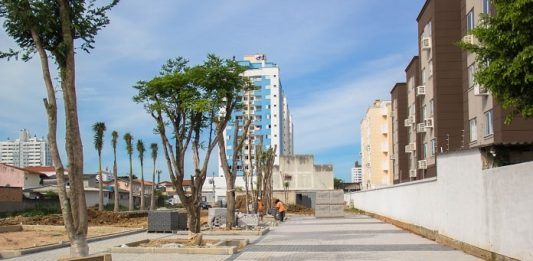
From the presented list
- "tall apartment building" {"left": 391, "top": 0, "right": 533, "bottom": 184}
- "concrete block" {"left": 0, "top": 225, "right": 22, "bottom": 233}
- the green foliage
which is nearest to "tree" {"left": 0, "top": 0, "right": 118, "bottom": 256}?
the green foliage

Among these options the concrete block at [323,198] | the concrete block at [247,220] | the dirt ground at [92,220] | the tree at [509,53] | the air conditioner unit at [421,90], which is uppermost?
the air conditioner unit at [421,90]

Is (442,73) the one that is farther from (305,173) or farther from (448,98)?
(305,173)

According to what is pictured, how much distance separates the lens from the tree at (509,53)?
1134cm

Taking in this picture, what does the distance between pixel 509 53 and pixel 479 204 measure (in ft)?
13.3

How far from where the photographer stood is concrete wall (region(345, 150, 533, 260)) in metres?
11.8

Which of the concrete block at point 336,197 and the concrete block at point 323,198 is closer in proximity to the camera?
the concrete block at point 336,197

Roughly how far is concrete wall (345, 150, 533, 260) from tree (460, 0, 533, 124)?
1.38 meters

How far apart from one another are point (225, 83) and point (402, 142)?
46793 mm

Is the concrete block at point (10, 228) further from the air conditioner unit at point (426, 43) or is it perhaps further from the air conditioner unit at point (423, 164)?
the air conditioner unit at point (423, 164)

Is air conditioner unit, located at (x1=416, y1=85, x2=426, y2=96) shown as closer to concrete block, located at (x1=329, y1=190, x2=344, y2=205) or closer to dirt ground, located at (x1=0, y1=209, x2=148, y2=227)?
concrete block, located at (x1=329, y1=190, x2=344, y2=205)

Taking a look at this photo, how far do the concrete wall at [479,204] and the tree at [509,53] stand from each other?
1.38m

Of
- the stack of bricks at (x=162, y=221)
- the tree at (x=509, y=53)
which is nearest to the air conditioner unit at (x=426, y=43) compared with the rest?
the stack of bricks at (x=162, y=221)

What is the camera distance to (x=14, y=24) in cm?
1014

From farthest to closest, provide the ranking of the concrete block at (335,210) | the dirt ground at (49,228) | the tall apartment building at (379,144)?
the tall apartment building at (379,144)
the concrete block at (335,210)
the dirt ground at (49,228)
